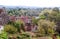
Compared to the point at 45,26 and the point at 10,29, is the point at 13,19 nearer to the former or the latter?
the point at 10,29

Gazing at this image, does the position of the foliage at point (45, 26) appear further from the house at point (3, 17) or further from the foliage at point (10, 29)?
the house at point (3, 17)

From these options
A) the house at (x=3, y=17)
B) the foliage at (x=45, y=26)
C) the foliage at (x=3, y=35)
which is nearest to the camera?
the foliage at (x=3, y=35)

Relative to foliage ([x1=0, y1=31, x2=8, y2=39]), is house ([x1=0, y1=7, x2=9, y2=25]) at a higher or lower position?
higher

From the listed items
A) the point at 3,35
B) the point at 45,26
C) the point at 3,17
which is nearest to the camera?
the point at 3,35

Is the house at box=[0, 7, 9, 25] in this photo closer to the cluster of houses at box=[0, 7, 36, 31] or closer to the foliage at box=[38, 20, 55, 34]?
the cluster of houses at box=[0, 7, 36, 31]

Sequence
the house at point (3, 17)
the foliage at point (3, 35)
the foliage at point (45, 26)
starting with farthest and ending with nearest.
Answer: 1. the foliage at point (45, 26)
2. the house at point (3, 17)
3. the foliage at point (3, 35)

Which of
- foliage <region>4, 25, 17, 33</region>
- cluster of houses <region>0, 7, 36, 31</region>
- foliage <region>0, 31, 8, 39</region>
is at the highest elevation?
cluster of houses <region>0, 7, 36, 31</region>

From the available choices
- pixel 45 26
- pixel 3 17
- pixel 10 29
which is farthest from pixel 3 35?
pixel 45 26

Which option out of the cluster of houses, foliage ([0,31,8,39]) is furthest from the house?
foliage ([0,31,8,39])

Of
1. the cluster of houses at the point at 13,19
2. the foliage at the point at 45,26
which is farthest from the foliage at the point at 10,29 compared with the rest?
Result: the foliage at the point at 45,26
